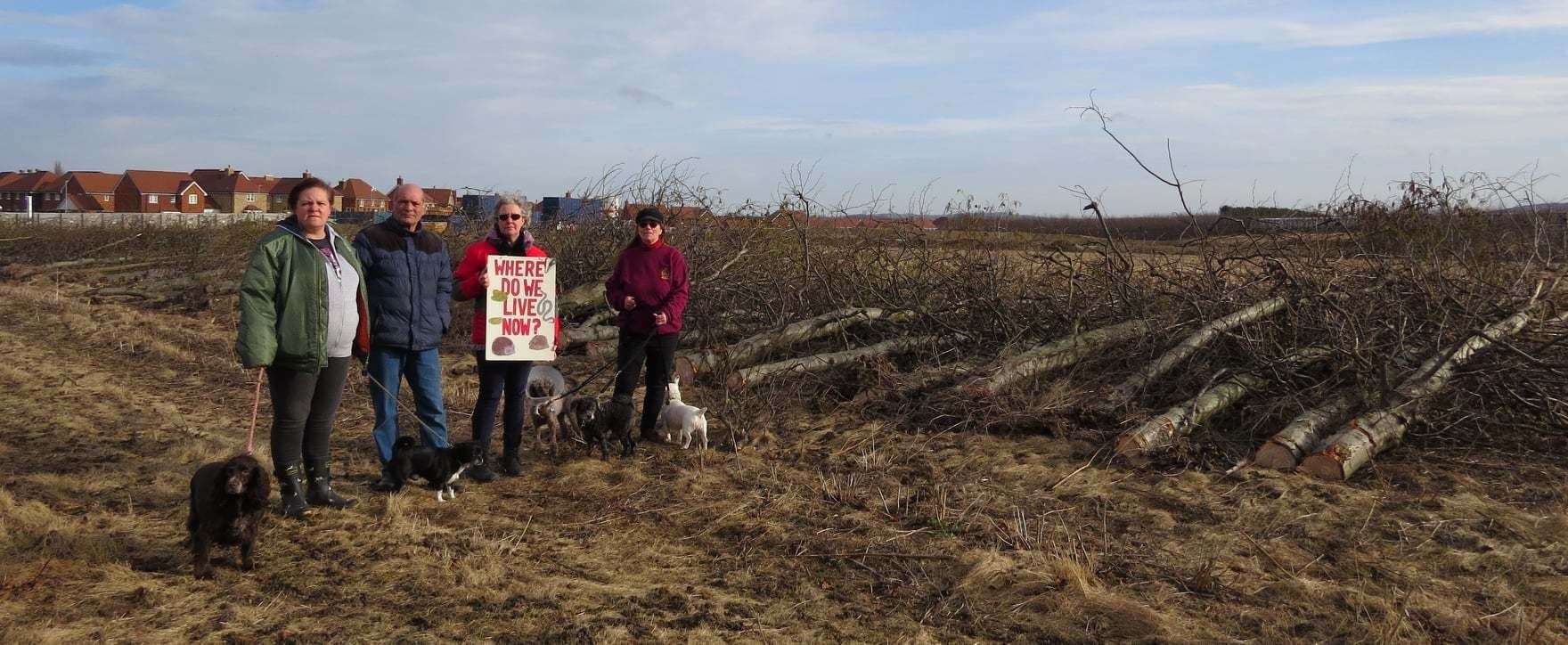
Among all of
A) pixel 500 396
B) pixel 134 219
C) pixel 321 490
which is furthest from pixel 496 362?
pixel 134 219

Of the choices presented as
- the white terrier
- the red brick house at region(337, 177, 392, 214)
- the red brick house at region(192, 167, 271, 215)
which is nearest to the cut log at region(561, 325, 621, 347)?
the white terrier

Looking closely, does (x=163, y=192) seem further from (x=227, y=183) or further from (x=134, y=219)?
(x=134, y=219)

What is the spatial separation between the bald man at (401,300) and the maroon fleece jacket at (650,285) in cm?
115

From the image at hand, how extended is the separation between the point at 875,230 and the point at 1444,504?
6542 millimetres

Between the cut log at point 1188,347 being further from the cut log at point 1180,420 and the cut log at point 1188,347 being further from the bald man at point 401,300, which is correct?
the bald man at point 401,300

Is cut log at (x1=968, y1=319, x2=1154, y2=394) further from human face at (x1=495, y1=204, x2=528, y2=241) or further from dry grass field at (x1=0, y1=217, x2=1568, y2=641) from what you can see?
human face at (x1=495, y1=204, x2=528, y2=241)

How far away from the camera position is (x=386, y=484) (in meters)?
5.53

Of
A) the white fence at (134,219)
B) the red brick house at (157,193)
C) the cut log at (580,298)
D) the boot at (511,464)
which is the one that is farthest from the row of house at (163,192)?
the boot at (511,464)

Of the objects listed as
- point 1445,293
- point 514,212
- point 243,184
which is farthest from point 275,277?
point 243,184

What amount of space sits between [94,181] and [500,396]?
7932cm

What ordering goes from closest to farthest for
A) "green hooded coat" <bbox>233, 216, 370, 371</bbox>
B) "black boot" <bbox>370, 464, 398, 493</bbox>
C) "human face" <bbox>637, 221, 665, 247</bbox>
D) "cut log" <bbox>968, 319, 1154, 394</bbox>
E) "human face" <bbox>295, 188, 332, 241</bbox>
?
1. "green hooded coat" <bbox>233, 216, 370, 371</bbox>
2. "human face" <bbox>295, 188, 332, 241</bbox>
3. "black boot" <bbox>370, 464, 398, 493</bbox>
4. "human face" <bbox>637, 221, 665, 247</bbox>
5. "cut log" <bbox>968, 319, 1154, 394</bbox>

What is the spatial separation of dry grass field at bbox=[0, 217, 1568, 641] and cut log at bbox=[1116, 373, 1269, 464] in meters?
0.18

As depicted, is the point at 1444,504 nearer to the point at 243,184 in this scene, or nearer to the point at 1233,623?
the point at 1233,623

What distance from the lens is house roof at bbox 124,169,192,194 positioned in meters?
67.9
